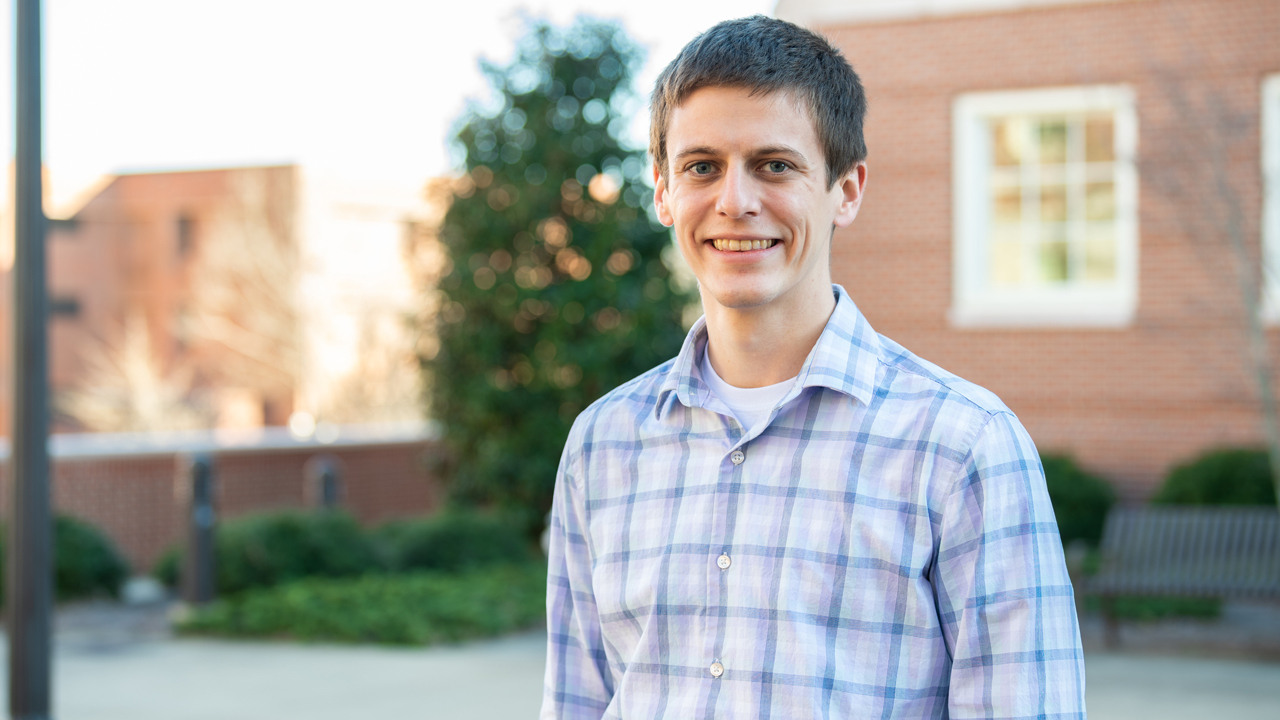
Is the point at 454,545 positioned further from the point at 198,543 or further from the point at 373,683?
the point at 373,683

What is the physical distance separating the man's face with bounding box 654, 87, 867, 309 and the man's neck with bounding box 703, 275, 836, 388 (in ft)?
0.06

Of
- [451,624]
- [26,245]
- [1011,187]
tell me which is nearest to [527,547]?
[451,624]

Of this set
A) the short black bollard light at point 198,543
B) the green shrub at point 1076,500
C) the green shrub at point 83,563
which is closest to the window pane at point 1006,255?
the green shrub at point 1076,500

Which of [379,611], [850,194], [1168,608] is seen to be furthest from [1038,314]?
[850,194]

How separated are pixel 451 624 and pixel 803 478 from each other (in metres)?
7.24

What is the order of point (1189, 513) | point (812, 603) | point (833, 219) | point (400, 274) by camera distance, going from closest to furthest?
point (812, 603) < point (833, 219) < point (1189, 513) < point (400, 274)

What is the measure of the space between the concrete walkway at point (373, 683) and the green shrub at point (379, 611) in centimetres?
21

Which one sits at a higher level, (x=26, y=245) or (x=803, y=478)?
(x=26, y=245)

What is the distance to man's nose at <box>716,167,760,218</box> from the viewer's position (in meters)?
1.76

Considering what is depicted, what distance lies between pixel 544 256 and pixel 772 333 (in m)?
8.65

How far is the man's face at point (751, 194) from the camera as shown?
5.73 ft

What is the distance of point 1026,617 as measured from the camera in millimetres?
1590

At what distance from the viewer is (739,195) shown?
176cm

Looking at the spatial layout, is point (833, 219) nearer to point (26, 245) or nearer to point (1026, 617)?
point (1026, 617)
